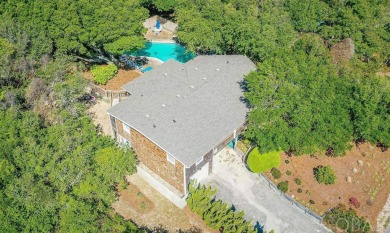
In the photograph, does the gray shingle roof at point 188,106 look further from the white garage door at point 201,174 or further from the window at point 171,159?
the white garage door at point 201,174

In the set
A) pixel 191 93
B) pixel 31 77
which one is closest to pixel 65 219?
pixel 191 93

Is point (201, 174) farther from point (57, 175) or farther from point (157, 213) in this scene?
point (57, 175)

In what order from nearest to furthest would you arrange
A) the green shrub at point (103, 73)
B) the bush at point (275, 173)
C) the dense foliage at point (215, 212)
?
the dense foliage at point (215, 212) → the bush at point (275, 173) → the green shrub at point (103, 73)

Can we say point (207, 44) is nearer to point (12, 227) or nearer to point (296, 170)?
point (296, 170)

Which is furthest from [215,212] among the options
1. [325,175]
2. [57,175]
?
[57,175]

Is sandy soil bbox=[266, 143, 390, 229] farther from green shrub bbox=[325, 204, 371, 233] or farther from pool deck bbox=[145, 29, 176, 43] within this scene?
Result: pool deck bbox=[145, 29, 176, 43]

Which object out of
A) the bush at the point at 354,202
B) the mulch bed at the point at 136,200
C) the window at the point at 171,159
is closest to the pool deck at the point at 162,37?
the mulch bed at the point at 136,200
